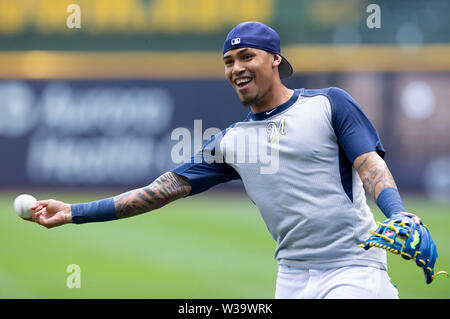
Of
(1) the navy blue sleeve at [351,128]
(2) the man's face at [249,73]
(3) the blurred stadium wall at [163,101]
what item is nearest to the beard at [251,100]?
(2) the man's face at [249,73]

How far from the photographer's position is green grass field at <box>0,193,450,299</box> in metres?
8.45

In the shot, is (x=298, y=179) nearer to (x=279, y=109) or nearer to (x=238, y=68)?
(x=279, y=109)

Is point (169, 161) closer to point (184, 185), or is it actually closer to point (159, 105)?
point (159, 105)

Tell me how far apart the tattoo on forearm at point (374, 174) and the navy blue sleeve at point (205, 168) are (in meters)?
0.80

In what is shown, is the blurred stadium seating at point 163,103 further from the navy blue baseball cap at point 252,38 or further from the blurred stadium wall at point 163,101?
the navy blue baseball cap at point 252,38

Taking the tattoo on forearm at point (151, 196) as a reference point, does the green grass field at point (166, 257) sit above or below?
below

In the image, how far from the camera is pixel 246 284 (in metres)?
8.73

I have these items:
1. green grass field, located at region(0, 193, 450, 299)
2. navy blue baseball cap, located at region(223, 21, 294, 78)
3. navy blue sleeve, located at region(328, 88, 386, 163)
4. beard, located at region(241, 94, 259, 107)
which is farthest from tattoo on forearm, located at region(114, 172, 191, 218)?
green grass field, located at region(0, 193, 450, 299)

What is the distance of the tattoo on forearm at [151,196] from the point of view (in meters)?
4.04

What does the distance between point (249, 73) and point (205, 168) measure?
1.86 ft

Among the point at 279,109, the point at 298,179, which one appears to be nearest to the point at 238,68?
the point at 279,109

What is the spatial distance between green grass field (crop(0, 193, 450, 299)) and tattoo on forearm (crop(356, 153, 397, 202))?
452 centimetres

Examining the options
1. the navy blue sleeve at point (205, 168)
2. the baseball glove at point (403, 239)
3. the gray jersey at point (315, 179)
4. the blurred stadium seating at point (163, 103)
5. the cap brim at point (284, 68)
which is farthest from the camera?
A: the blurred stadium seating at point (163, 103)

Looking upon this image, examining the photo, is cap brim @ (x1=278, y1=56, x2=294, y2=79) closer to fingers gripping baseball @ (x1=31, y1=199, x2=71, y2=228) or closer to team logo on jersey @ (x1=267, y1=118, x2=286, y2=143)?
team logo on jersey @ (x1=267, y1=118, x2=286, y2=143)
